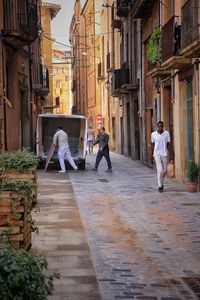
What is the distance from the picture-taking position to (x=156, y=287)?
252 inches

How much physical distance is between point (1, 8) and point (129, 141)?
12.4 metres

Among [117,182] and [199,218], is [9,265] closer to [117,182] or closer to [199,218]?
[199,218]

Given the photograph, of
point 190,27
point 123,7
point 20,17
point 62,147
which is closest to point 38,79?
point 123,7

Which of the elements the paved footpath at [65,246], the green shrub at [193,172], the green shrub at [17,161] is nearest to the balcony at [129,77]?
the green shrub at [193,172]

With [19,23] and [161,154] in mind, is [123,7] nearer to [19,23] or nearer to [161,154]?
[19,23]

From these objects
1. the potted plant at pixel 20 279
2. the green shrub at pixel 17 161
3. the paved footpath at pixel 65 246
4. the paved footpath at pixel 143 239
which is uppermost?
the green shrub at pixel 17 161

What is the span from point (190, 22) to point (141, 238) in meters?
7.91

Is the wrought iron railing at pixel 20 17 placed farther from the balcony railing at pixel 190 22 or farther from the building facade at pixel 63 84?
the building facade at pixel 63 84

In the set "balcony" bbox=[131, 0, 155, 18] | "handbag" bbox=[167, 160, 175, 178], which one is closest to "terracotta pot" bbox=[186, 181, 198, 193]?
"handbag" bbox=[167, 160, 175, 178]

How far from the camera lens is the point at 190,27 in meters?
15.6

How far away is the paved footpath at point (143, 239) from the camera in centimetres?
645

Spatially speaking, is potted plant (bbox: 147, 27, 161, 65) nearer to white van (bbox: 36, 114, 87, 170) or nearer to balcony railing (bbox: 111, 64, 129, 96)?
white van (bbox: 36, 114, 87, 170)

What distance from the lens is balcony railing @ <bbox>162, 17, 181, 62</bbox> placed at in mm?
17203

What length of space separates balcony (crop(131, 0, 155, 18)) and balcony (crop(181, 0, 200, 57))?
19.7 ft
